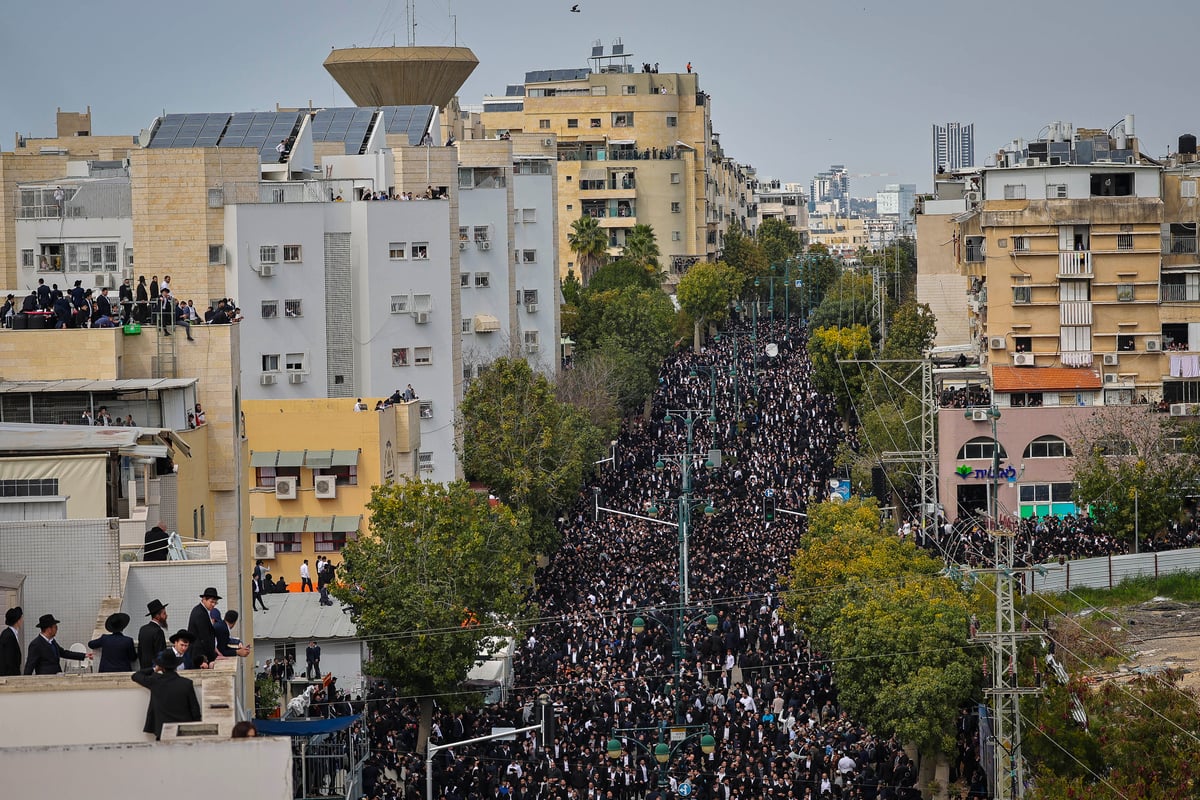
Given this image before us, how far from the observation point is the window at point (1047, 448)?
6400 cm

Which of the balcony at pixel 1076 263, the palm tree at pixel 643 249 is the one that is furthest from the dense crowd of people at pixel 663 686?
the palm tree at pixel 643 249

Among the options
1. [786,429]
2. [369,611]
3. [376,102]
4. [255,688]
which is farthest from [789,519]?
[376,102]

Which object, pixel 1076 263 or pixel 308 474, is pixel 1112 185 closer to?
pixel 1076 263

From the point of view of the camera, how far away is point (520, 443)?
191ft

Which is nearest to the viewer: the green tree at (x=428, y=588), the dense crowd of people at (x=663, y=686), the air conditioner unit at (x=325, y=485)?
the dense crowd of people at (x=663, y=686)

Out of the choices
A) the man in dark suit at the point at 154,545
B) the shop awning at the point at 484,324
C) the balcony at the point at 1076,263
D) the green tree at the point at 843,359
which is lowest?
the man in dark suit at the point at 154,545

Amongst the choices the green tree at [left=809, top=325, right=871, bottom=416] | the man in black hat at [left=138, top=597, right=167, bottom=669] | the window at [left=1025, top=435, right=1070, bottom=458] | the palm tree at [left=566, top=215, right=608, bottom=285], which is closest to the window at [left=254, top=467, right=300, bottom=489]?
the window at [left=1025, top=435, right=1070, bottom=458]

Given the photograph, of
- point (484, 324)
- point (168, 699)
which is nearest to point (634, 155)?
point (484, 324)

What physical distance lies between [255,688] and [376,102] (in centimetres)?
6470

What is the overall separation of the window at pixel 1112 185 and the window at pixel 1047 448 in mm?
9526

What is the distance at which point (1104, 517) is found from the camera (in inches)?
2229

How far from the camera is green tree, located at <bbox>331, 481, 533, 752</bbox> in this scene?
37.2 m

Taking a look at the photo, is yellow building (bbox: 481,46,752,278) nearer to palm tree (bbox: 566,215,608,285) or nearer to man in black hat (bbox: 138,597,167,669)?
palm tree (bbox: 566,215,608,285)

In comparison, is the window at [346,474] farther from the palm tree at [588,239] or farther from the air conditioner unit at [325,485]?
the palm tree at [588,239]
